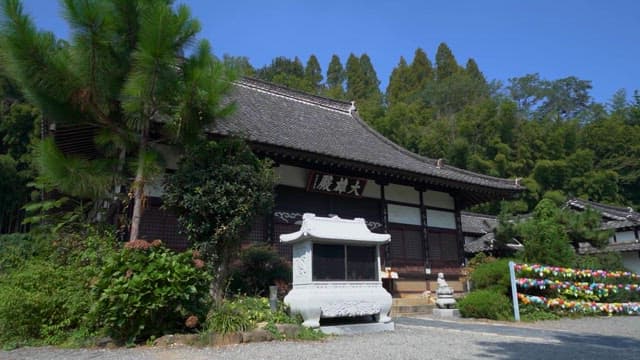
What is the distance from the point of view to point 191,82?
6.91m

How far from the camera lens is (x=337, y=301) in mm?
6828

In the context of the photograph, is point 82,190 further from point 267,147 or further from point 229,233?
point 267,147

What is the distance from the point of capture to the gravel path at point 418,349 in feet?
16.1

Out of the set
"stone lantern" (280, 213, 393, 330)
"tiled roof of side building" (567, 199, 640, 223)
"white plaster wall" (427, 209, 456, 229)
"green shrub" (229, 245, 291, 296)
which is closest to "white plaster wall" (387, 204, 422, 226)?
"white plaster wall" (427, 209, 456, 229)

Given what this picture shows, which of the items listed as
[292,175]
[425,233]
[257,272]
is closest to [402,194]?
[425,233]

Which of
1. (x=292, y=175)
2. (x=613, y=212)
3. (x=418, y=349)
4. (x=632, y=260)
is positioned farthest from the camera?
(x=613, y=212)

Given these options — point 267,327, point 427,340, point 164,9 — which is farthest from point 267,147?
point 427,340

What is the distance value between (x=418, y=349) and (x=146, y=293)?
Result: 3394 millimetres

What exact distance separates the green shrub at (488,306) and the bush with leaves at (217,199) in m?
5.50

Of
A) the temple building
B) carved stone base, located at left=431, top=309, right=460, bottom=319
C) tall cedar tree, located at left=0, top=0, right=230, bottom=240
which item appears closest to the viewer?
tall cedar tree, located at left=0, top=0, right=230, bottom=240

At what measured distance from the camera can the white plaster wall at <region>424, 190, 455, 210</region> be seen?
13.6m

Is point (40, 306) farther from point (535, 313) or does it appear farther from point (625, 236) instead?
point (625, 236)

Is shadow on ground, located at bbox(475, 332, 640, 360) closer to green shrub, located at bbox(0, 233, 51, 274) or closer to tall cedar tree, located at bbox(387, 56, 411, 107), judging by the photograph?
green shrub, located at bbox(0, 233, 51, 274)

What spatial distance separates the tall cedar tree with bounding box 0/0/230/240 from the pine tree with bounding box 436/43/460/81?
47.0 m
